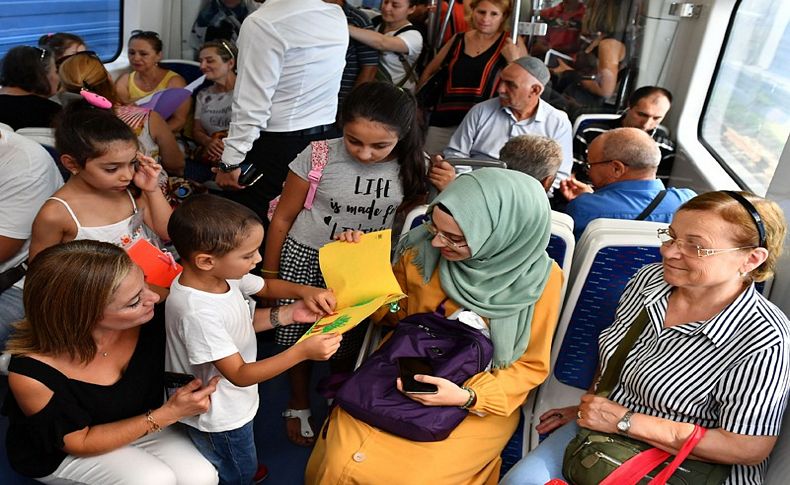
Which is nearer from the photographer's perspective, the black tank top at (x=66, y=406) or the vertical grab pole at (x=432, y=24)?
the black tank top at (x=66, y=406)

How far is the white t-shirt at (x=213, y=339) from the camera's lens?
2045 mm

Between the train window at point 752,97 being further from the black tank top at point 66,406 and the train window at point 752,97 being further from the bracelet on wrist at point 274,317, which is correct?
the black tank top at point 66,406

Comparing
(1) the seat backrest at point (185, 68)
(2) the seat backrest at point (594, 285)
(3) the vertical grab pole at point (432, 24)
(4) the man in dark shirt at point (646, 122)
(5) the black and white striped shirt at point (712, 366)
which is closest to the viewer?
(5) the black and white striped shirt at point (712, 366)

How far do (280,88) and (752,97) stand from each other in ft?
9.12

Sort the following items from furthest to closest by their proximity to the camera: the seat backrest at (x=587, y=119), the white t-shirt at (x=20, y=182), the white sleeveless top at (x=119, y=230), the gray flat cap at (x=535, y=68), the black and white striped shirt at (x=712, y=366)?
the seat backrest at (x=587, y=119) → the gray flat cap at (x=535, y=68) → the white t-shirt at (x=20, y=182) → the white sleeveless top at (x=119, y=230) → the black and white striped shirt at (x=712, y=366)

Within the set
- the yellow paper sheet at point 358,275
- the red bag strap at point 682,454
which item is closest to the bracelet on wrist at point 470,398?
the yellow paper sheet at point 358,275

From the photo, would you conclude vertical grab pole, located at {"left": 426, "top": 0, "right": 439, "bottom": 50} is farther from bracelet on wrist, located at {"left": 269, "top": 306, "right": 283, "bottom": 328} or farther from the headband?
the headband

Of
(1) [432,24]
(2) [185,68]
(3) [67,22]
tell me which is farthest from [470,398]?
(3) [67,22]

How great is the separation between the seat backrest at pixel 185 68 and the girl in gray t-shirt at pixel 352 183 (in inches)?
138

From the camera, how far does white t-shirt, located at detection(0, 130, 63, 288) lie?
2875 millimetres

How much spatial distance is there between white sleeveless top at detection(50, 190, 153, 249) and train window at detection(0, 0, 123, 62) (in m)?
2.90

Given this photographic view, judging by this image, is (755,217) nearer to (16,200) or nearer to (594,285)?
(594,285)

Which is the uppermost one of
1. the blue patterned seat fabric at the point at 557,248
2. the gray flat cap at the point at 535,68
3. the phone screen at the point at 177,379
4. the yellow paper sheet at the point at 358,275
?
the gray flat cap at the point at 535,68

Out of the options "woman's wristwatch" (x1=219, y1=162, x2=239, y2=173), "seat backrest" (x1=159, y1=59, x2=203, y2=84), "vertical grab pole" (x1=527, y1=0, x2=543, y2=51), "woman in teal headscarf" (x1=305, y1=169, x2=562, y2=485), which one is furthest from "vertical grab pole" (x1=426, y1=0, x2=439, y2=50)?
"woman in teal headscarf" (x1=305, y1=169, x2=562, y2=485)
